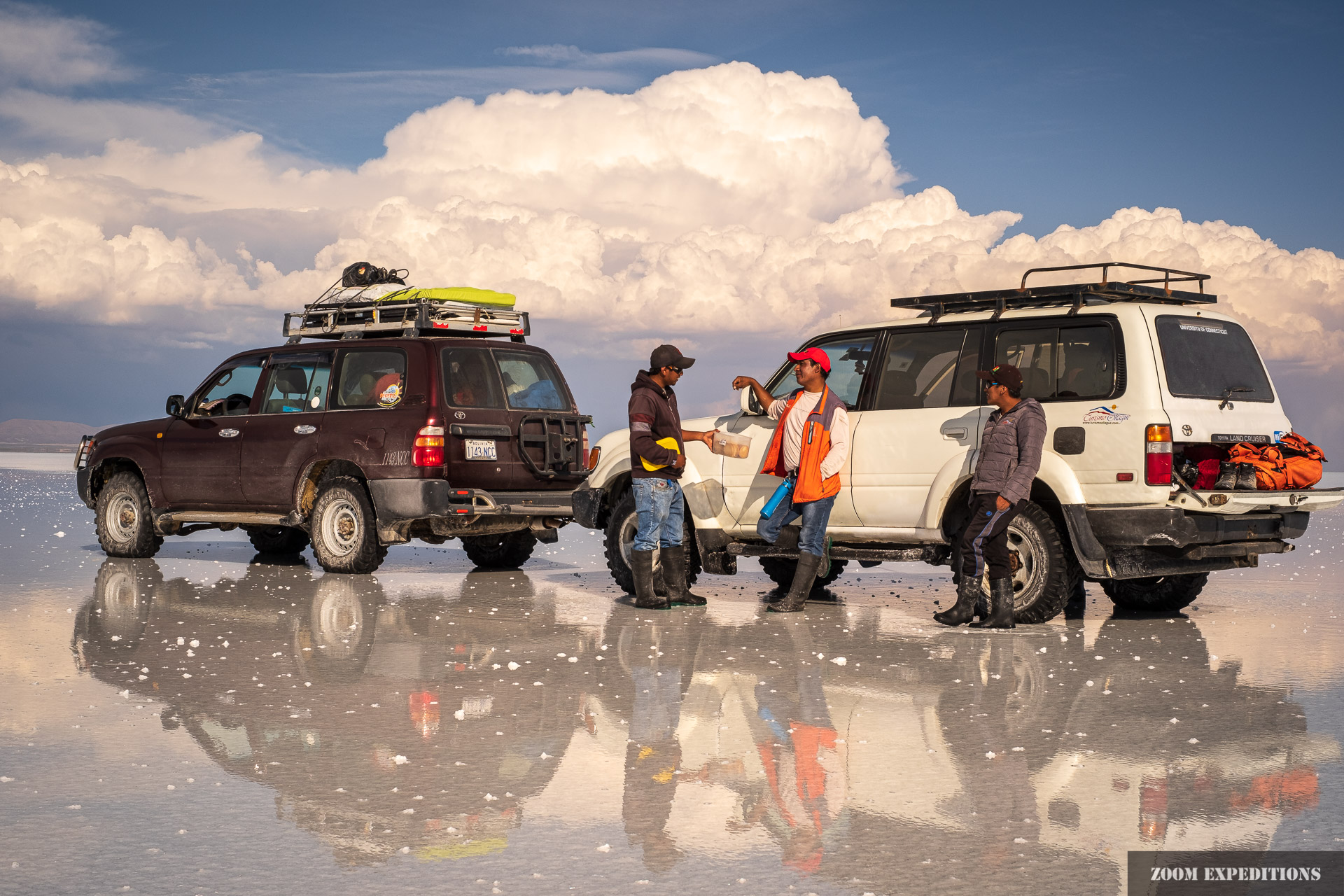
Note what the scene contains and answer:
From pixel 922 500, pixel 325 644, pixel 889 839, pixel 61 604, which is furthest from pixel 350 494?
pixel 889 839

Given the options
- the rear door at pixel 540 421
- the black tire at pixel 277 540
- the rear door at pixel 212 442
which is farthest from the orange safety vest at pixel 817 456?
the black tire at pixel 277 540

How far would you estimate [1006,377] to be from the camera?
9539 mm

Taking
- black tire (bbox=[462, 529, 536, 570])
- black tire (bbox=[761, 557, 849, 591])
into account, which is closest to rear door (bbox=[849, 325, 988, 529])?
black tire (bbox=[761, 557, 849, 591])

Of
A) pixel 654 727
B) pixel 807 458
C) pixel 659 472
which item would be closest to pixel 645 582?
A: pixel 659 472

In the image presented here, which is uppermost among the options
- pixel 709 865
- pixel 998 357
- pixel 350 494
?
pixel 998 357

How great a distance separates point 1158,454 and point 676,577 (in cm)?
387

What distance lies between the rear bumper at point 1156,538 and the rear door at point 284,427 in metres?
7.50

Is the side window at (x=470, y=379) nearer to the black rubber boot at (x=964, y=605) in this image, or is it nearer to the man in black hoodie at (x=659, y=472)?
the man in black hoodie at (x=659, y=472)

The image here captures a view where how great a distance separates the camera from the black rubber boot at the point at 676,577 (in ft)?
36.9

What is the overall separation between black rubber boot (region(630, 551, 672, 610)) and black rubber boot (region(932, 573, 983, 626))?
228cm

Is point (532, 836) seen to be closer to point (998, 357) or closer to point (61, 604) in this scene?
point (998, 357)

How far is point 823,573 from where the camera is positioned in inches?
428

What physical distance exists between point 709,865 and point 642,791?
932 mm

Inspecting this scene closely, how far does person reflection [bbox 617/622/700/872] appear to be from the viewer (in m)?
4.78
